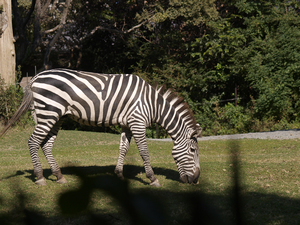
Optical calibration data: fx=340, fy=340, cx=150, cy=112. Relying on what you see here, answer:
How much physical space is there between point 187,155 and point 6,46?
14.0 m

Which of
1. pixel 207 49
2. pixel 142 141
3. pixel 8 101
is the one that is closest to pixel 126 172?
pixel 142 141

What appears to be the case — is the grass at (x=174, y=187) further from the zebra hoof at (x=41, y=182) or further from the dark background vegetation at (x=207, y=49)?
the dark background vegetation at (x=207, y=49)

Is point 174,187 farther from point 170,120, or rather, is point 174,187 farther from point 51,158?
point 51,158

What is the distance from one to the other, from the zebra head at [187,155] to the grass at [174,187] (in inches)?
9.2

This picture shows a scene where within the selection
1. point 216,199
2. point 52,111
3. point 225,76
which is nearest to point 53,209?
point 52,111

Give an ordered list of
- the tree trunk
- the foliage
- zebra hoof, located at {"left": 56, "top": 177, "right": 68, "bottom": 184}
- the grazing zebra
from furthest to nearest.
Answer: the tree trunk → the foliage → zebra hoof, located at {"left": 56, "top": 177, "right": 68, "bottom": 184} → the grazing zebra

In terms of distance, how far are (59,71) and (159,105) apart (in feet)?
6.75

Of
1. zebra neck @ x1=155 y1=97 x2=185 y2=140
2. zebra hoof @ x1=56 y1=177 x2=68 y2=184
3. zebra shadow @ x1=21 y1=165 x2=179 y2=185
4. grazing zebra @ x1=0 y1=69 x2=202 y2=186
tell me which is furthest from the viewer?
zebra shadow @ x1=21 y1=165 x2=179 y2=185

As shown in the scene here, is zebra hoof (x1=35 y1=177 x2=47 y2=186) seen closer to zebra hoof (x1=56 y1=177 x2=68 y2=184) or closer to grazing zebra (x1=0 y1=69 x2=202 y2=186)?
grazing zebra (x1=0 y1=69 x2=202 y2=186)

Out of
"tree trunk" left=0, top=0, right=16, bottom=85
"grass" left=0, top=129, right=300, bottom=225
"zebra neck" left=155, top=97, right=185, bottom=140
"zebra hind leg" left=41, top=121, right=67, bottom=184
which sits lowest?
"grass" left=0, top=129, right=300, bottom=225

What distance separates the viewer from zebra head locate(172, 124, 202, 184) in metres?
6.60

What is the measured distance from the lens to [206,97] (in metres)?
19.8

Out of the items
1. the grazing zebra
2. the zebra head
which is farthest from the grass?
the grazing zebra

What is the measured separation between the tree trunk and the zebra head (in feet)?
43.0
